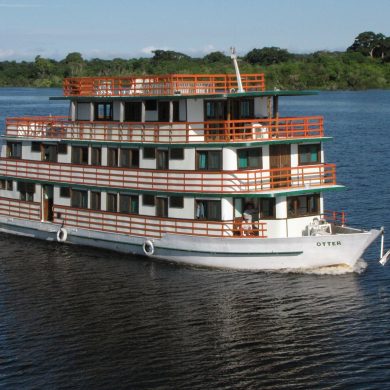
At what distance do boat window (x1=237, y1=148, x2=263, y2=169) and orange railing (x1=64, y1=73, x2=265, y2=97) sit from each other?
331 centimetres

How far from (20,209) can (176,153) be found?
11.6 metres

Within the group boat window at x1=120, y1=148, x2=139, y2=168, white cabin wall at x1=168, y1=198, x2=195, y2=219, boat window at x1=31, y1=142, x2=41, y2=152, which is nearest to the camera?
white cabin wall at x1=168, y1=198, x2=195, y2=219

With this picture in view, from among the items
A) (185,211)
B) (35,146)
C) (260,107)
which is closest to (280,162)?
(260,107)

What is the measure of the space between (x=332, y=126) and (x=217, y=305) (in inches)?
3256

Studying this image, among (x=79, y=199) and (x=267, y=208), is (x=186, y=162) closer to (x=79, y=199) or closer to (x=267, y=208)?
(x=267, y=208)

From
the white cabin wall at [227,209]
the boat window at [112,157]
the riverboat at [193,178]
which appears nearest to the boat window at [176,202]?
the riverboat at [193,178]

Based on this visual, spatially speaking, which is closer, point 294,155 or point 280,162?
point 280,162

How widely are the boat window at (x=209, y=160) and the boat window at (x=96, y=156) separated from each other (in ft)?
20.9

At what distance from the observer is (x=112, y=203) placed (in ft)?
136

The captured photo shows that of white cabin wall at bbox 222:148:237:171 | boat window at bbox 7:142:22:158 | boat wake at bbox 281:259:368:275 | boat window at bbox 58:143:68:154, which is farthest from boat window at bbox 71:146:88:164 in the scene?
boat wake at bbox 281:259:368:275

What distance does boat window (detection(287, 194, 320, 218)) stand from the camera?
37906mm

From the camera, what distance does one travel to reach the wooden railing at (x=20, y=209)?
44938 mm

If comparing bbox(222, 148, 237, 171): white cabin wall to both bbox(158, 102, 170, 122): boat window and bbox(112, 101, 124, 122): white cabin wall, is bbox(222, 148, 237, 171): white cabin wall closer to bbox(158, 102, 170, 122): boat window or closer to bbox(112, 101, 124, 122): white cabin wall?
bbox(158, 102, 170, 122): boat window

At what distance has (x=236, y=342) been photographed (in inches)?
1141
